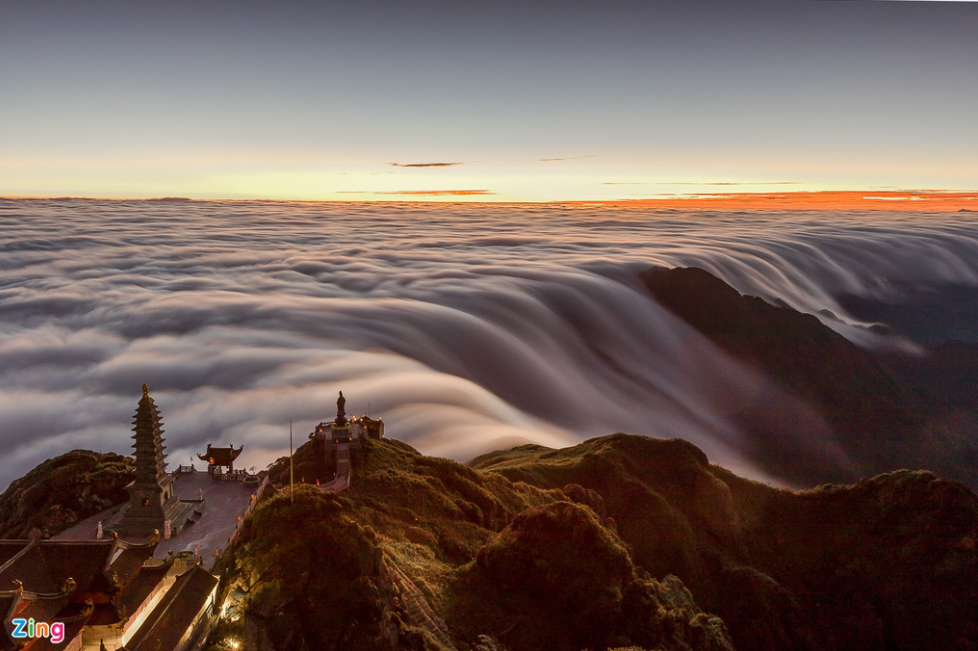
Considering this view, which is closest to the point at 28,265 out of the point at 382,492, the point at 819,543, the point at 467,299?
the point at 467,299

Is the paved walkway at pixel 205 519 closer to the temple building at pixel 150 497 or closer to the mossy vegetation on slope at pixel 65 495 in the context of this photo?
the temple building at pixel 150 497

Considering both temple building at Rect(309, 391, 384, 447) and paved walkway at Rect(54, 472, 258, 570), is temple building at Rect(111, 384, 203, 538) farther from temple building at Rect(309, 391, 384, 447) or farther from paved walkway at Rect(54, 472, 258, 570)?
temple building at Rect(309, 391, 384, 447)

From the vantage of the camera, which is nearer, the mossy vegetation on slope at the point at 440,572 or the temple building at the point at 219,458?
the mossy vegetation on slope at the point at 440,572

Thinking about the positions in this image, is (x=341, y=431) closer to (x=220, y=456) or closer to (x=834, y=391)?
(x=220, y=456)

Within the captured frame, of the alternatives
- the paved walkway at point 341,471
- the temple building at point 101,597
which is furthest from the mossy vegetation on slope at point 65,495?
the paved walkway at point 341,471

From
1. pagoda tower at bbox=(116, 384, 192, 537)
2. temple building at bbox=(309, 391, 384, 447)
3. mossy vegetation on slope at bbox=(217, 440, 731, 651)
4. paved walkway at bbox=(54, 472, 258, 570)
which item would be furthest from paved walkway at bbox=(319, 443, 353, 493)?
pagoda tower at bbox=(116, 384, 192, 537)

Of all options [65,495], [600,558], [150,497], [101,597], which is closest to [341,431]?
[150,497]
